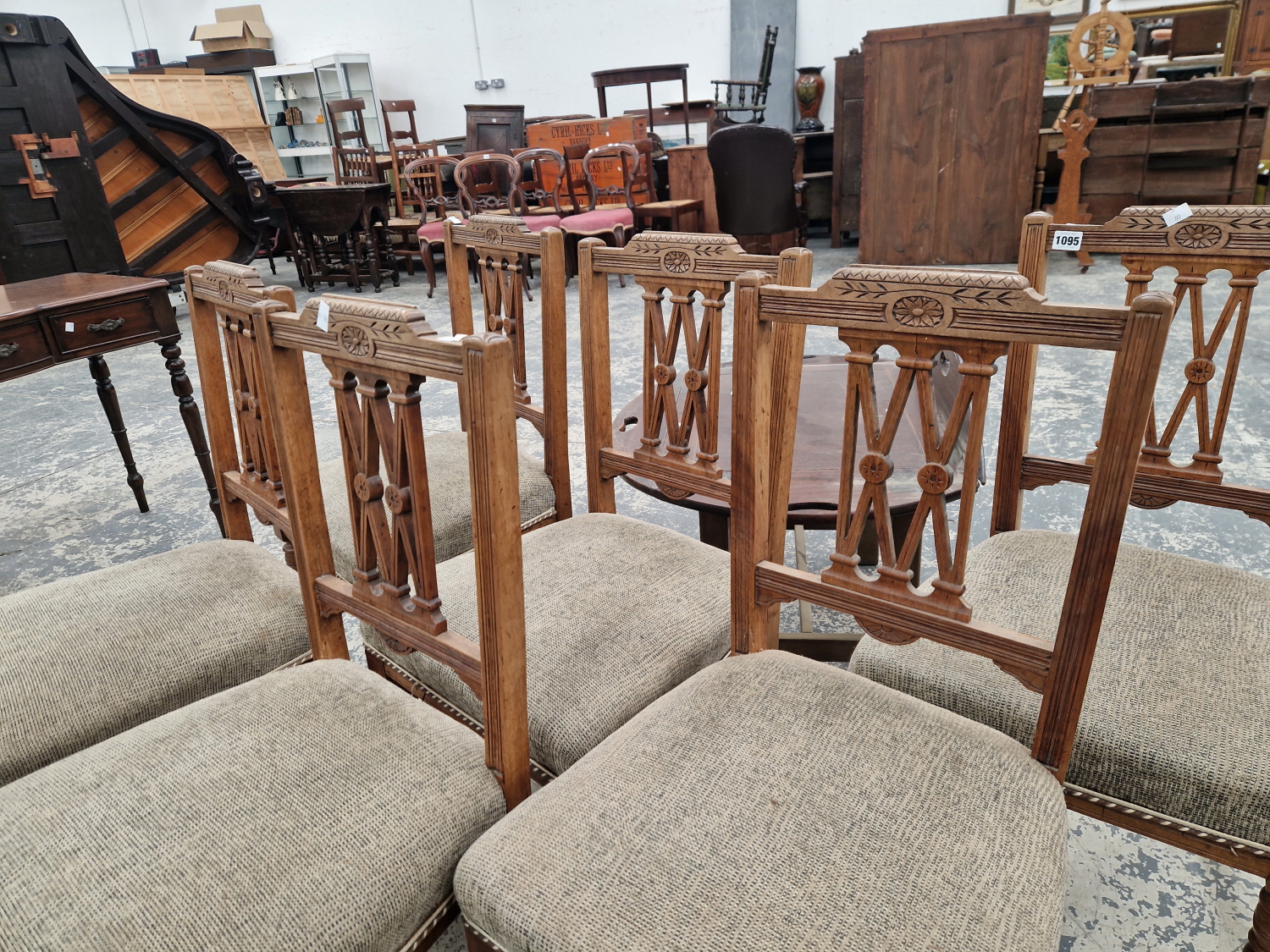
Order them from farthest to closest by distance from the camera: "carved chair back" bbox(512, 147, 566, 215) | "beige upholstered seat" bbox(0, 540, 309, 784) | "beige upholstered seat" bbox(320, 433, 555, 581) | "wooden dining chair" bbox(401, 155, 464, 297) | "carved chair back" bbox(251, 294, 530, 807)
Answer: "carved chair back" bbox(512, 147, 566, 215) → "wooden dining chair" bbox(401, 155, 464, 297) → "beige upholstered seat" bbox(320, 433, 555, 581) → "beige upholstered seat" bbox(0, 540, 309, 784) → "carved chair back" bbox(251, 294, 530, 807)

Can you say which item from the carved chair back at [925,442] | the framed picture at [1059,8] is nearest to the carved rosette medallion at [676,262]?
the carved chair back at [925,442]

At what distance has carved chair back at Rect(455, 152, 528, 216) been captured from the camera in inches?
213

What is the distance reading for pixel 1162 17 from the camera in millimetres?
7242

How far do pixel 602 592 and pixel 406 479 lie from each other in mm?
426

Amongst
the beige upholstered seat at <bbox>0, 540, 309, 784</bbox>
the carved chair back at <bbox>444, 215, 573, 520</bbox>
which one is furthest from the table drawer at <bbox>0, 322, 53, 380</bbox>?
the carved chair back at <bbox>444, 215, 573, 520</bbox>

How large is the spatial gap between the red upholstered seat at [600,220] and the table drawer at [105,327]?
3339 millimetres

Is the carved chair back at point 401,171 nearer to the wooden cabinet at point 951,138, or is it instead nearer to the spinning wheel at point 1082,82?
the wooden cabinet at point 951,138

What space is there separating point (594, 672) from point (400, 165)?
8.29 metres

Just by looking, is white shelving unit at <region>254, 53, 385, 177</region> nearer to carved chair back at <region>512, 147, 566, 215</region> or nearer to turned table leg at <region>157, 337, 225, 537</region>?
carved chair back at <region>512, 147, 566, 215</region>

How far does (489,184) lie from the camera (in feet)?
22.6

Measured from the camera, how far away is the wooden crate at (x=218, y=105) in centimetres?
782

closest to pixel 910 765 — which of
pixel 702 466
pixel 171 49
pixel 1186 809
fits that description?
pixel 1186 809

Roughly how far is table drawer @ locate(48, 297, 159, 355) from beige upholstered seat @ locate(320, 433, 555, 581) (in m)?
0.90

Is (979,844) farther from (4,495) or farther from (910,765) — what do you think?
(4,495)
